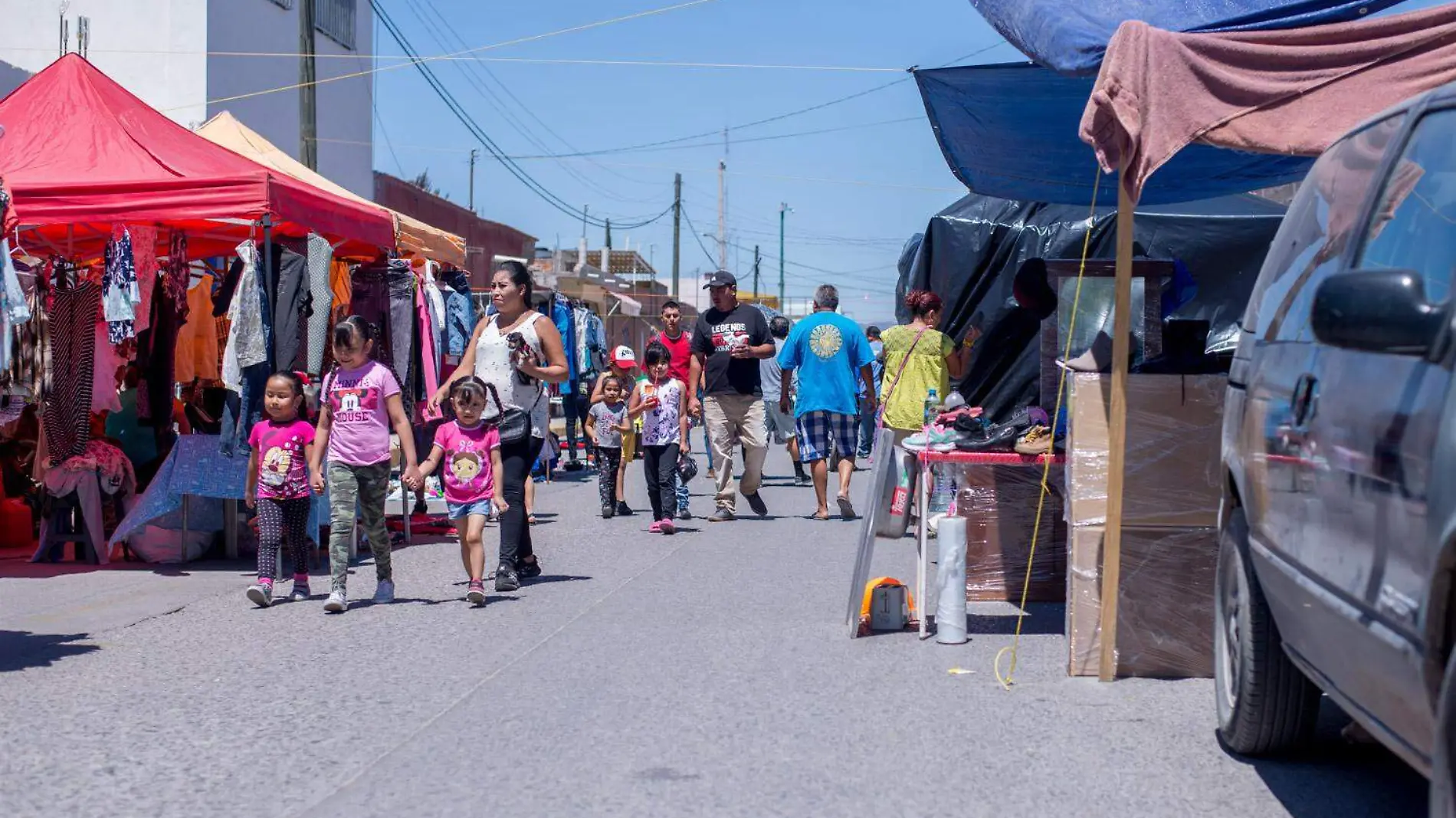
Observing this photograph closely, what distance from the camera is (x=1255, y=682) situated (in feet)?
16.4

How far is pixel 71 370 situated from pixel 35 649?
4270mm

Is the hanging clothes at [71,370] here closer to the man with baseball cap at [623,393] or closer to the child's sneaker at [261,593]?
the child's sneaker at [261,593]

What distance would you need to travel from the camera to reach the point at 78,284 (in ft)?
38.3

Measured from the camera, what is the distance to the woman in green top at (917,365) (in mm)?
11578

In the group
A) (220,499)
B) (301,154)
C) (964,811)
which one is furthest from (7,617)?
(301,154)

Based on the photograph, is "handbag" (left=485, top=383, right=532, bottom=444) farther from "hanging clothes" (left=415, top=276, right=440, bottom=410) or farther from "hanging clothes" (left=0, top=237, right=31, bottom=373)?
"hanging clothes" (left=415, top=276, right=440, bottom=410)

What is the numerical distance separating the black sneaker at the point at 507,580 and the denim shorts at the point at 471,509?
0.60 meters

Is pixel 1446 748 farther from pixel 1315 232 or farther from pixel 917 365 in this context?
pixel 917 365

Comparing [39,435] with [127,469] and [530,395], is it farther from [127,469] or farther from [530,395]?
[530,395]

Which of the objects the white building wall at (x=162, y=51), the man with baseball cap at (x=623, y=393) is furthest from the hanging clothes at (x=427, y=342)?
the white building wall at (x=162, y=51)

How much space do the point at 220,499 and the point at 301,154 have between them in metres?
10.9

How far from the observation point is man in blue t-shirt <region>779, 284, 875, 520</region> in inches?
531

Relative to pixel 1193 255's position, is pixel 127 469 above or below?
below

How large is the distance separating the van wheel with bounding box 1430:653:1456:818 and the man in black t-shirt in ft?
35.0
